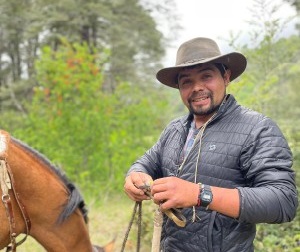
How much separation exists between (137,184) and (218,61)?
2.64 feet

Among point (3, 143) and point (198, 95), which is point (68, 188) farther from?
point (198, 95)

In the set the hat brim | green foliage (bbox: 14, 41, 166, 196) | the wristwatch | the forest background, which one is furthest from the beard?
green foliage (bbox: 14, 41, 166, 196)

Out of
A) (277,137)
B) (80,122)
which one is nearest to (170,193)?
(277,137)

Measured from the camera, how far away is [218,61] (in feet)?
7.36

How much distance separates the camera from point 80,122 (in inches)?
350

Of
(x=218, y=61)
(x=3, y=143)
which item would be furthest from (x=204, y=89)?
(x=3, y=143)

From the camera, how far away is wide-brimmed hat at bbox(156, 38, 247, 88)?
223 cm

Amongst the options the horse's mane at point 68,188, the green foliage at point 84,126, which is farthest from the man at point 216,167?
the green foliage at point 84,126

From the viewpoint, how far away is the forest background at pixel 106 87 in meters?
5.36

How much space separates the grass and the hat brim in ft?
6.13

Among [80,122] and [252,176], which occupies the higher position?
[252,176]

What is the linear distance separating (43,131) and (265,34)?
5.62 m

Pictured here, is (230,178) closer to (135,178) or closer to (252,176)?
(252,176)

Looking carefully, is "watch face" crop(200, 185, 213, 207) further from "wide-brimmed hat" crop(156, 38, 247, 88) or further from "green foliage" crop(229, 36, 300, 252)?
"green foliage" crop(229, 36, 300, 252)
